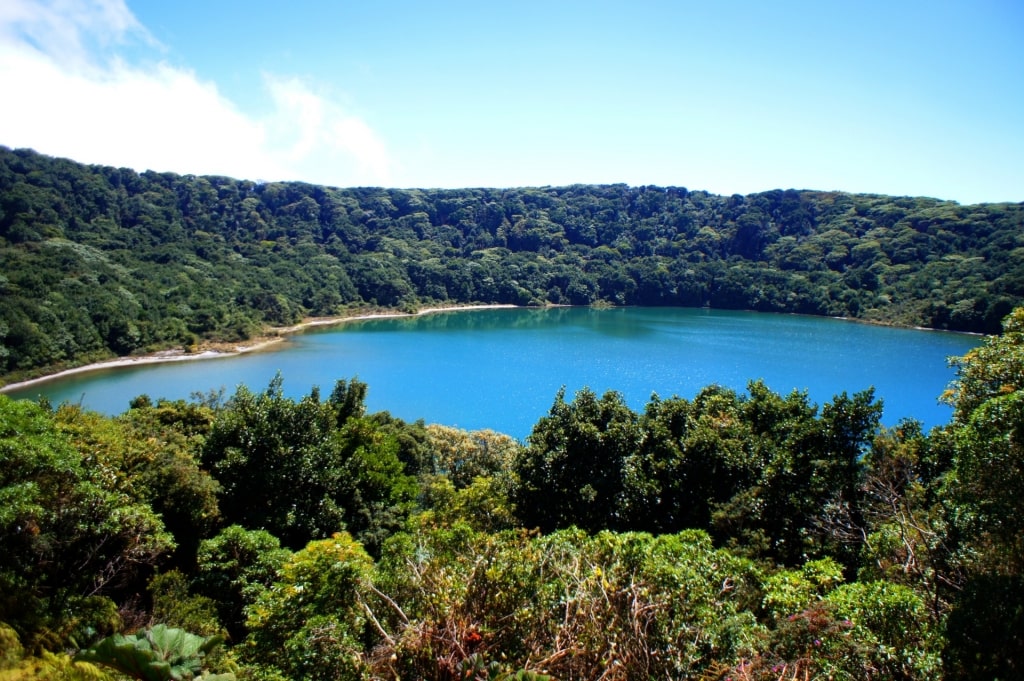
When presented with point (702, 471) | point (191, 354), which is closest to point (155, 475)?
point (702, 471)

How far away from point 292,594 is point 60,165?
11243 cm

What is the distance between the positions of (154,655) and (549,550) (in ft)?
16.0

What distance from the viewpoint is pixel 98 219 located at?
87500mm

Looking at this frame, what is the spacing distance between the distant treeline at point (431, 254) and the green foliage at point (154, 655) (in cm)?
5407

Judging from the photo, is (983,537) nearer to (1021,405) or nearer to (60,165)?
(1021,405)

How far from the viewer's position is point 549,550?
7.84 metres

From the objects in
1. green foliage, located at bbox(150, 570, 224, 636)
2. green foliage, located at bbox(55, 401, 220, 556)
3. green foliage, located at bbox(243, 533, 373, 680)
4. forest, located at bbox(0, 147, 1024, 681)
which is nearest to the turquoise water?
forest, located at bbox(0, 147, 1024, 681)

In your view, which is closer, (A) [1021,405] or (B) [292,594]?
(A) [1021,405]

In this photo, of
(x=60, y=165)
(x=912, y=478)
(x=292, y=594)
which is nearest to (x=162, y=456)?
(x=292, y=594)

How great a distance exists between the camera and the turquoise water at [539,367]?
4359cm

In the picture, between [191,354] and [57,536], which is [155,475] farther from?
[191,354]

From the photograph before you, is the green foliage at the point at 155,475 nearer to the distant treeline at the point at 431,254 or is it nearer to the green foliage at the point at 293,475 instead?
the green foliage at the point at 293,475

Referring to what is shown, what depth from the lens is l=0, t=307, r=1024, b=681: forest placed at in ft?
18.3

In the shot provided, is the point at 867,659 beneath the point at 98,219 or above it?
beneath
